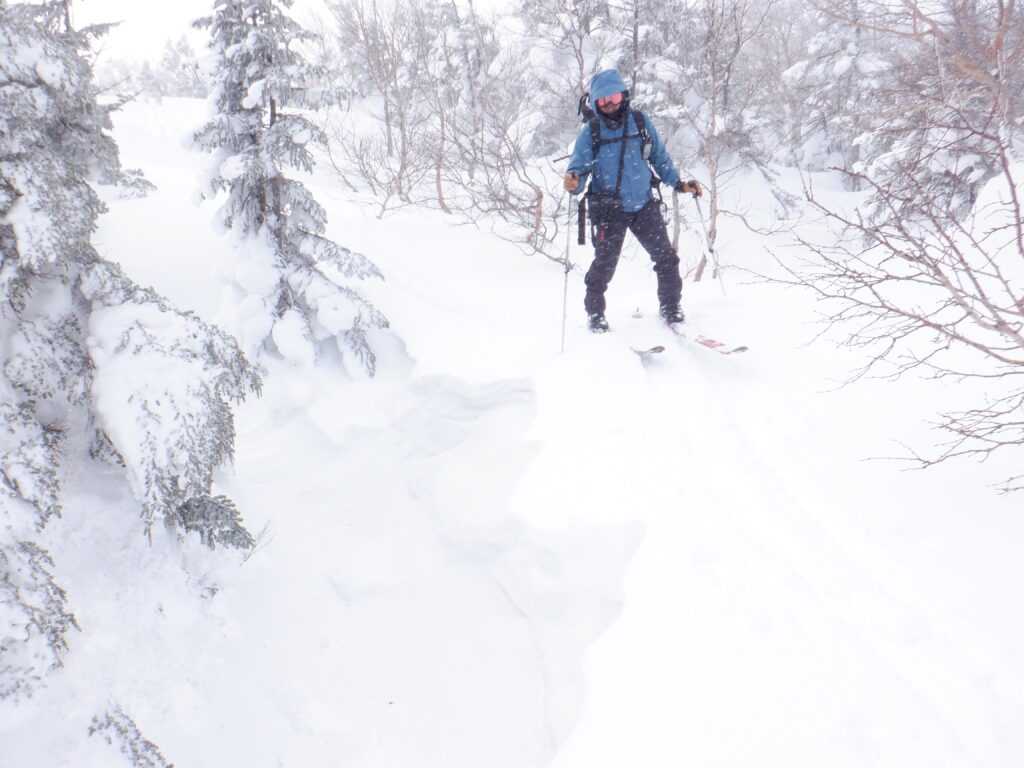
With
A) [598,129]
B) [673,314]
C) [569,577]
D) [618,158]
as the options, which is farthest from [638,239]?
[569,577]

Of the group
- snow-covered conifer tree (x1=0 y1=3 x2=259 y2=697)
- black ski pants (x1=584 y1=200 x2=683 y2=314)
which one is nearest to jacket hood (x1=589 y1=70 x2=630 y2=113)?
black ski pants (x1=584 y1=200 x2=683 y2=314)

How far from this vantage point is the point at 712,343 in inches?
221

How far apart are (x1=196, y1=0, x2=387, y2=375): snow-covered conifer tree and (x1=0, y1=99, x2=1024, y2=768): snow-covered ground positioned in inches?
21.0

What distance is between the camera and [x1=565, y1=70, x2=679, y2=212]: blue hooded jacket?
17.3ft

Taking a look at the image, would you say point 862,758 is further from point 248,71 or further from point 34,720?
point 248,71

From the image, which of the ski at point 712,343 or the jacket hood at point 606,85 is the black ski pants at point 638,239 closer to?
the ski at point 712,343

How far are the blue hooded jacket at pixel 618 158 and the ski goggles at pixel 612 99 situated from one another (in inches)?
1.9

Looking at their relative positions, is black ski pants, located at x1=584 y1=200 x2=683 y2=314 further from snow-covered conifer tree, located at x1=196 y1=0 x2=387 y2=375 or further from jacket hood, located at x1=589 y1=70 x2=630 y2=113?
snow-covered conifer tree, located at x1=196 y1=0 x2=387 y2=375

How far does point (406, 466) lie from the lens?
19.5 ft

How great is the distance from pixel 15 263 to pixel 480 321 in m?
4.44

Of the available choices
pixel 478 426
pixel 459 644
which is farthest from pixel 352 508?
pixel 459 644

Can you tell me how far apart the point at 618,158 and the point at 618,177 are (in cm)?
17

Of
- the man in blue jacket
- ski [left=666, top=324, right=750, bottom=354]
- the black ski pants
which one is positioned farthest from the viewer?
the black ski pants

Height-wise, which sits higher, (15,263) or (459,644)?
(15,263)
